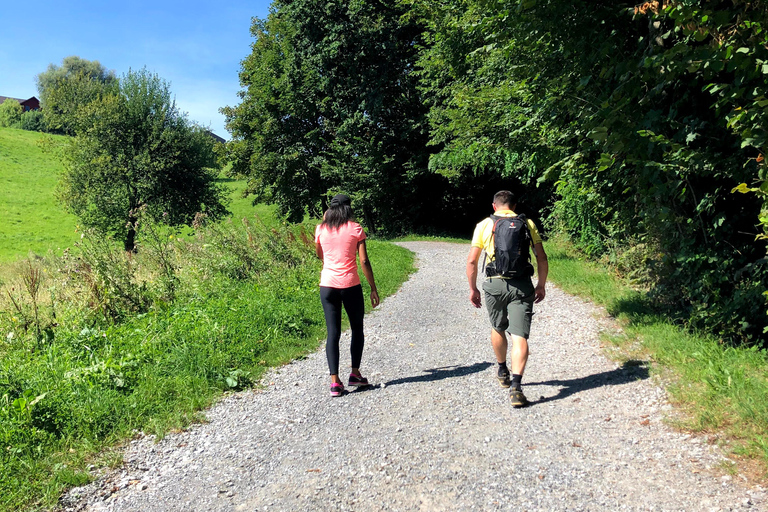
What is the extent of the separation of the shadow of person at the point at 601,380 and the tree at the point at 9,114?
312 feet

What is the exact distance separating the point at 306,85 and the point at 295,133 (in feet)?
9.69

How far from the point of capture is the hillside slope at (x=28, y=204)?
108 feet

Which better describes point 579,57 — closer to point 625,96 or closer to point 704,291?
point 625,96

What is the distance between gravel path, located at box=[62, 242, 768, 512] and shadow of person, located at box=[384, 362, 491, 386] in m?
0.03

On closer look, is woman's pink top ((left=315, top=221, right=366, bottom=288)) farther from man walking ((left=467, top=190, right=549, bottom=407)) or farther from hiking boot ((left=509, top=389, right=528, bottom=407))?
hiking boot ((left=509, top=389, right=528, bottom=407))

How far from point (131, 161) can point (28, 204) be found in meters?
18.0

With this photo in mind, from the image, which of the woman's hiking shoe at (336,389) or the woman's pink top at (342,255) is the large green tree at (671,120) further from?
the woman's hiking shoe at (336,389)

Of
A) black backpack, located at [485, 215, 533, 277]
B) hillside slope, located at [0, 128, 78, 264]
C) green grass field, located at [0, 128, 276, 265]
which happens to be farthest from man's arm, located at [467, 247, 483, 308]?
hillside slope, located at [0, 128, 78, 264]

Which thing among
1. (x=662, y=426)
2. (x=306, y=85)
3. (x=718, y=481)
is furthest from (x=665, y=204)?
(x=306, y=85)

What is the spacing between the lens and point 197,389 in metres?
5.80

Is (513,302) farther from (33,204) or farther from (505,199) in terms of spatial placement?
(33,204)

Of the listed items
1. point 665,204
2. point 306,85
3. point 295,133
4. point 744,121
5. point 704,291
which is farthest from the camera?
point 295,133

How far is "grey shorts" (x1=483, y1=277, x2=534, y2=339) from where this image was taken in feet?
16.5

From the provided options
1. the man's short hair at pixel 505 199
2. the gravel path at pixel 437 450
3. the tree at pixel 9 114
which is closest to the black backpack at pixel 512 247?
the man's short hair at pixel 505 199
